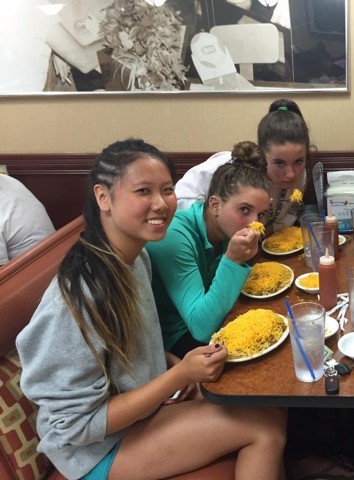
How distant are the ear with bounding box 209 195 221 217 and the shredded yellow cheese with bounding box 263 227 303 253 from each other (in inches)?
12.3

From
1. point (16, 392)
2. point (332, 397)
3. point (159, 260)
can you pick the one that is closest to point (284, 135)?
point (159, 260)

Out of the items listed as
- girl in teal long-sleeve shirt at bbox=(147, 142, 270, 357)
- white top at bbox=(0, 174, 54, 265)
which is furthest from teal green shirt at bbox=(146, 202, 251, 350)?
white top at bbox=(0, 174, 54, 265)

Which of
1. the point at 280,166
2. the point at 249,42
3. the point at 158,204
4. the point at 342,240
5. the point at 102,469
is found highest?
the point at 249,42

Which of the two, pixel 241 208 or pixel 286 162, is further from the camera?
pixel 286 162

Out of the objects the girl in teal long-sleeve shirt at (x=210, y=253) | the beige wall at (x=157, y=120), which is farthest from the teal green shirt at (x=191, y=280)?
the beige wall at (x=157, y=120)

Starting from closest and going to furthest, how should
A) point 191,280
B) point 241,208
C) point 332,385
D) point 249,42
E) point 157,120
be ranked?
1. point 332,385
2. point 191,280
3. point 241,208
4. point 249,42
5. point 157,120

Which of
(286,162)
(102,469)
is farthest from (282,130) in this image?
(102,469)

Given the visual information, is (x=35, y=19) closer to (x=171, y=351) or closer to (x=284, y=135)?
(x=284, y=135)

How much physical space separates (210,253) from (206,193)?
361mm

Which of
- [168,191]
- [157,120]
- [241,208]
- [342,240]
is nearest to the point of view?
[168,191]

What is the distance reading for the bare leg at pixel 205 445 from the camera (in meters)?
1.12

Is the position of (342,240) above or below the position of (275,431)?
above

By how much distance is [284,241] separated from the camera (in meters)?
1.75

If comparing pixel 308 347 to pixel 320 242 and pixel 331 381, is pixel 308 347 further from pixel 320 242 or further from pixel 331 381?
pixel 320 242
